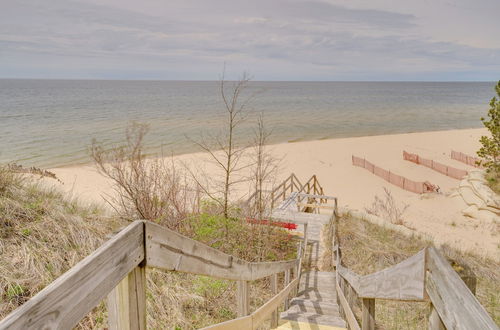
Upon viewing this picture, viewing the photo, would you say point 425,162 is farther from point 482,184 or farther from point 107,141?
point 107,141

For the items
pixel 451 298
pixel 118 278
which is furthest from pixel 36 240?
pixel 451 298

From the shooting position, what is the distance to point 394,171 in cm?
2858

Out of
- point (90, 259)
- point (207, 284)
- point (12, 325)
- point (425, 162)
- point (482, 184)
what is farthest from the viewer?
point (425, 162)

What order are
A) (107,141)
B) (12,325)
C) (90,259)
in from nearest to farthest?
(12,325)
(90,259)
(107,141)

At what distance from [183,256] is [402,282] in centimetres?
116

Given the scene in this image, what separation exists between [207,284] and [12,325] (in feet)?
Answer: 16.2

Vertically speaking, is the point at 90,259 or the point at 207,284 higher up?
the point at 90,259

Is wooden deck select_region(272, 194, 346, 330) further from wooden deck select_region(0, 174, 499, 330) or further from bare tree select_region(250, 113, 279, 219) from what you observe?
wooden deck select_region(0, 174, 499, 330)

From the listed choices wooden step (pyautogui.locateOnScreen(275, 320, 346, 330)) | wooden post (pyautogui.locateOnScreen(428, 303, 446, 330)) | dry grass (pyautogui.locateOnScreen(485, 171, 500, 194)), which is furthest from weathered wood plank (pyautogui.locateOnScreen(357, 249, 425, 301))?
dry grass (pyautogui.locateOnScreen(485, 171, 500, 194))

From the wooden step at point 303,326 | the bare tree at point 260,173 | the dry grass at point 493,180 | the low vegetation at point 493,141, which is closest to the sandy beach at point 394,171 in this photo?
the dry grass at point 493,180

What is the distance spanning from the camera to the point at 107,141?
117 ft

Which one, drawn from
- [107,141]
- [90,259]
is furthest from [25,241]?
[107,141]

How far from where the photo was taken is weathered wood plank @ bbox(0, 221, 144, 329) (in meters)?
0.94

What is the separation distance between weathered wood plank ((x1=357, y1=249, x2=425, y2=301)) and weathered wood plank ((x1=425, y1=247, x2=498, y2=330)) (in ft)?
0.21
